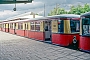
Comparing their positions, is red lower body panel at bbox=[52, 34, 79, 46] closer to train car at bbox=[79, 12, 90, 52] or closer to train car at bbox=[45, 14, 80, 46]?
train car at bbox=[45, 14, 80, 46]

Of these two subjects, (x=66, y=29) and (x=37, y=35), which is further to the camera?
(x=37, y=35)

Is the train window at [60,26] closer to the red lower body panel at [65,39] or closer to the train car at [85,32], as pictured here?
the red lower body panel at [65,39]

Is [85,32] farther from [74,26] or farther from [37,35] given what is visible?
[37,35]

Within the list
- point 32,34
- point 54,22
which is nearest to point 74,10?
point 32,34

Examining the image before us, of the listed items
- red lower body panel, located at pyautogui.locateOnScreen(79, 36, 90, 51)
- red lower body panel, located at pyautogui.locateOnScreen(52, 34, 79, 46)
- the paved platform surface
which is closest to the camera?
the paved platform surface

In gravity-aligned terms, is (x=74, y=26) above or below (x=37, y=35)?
above

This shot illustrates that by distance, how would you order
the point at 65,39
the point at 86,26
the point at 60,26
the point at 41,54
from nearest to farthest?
the point at 41,54, the point at 86,26, the point at 65,39, the point at 60,26

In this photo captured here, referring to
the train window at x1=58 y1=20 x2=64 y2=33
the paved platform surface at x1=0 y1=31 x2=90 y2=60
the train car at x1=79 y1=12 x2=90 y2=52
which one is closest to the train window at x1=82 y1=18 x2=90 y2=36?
the train car at x1=79 y1=12 x2=90 y2=52

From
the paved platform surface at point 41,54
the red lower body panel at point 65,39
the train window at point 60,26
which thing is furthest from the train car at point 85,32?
the train window at point 60,26

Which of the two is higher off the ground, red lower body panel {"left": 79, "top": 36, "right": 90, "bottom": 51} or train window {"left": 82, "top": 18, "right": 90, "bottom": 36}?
train window {"left": 82, "top": 18, "right": 90, "bottom": 36}

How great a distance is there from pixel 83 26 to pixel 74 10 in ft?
227

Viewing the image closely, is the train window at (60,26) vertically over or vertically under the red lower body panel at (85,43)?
over

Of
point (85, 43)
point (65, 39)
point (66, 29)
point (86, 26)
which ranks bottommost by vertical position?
point (65, 39)

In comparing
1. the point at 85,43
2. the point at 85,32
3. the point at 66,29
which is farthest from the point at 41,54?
the point at 66,29
